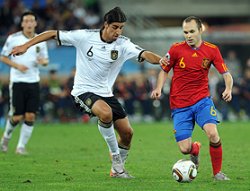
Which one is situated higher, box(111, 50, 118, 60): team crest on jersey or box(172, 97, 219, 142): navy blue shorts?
box(111, 50, 118, 60): team crest on jersey

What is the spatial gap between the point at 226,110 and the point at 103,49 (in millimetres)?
18931

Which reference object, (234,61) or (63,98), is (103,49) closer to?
(63,98)

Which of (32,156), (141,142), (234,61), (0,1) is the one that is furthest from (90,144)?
(0,1)

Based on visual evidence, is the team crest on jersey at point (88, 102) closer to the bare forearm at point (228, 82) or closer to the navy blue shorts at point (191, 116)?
the navy blue shorts at point (191, 116)

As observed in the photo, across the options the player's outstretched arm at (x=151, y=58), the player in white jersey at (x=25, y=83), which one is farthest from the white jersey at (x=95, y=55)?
the player in white jersey at (x=25, y=83)

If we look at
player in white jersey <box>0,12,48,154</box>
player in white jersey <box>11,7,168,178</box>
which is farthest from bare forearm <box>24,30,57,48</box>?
player in white jersey <box>0,12,48,154</box>

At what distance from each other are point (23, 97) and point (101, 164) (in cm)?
319

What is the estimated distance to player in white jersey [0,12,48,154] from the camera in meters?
16.7

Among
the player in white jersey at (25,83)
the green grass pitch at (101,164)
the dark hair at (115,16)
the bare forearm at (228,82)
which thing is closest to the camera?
the green grass pitch at (101,164)

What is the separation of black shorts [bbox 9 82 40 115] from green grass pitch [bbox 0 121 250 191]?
0.92m

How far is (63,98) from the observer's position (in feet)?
96.7

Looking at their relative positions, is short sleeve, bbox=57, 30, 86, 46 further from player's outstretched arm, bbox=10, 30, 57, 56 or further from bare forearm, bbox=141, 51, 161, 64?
bare forearm, bbox=141, 51, 161, 64

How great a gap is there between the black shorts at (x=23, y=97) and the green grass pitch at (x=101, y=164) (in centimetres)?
92

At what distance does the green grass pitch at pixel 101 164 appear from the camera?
36.0 feet
